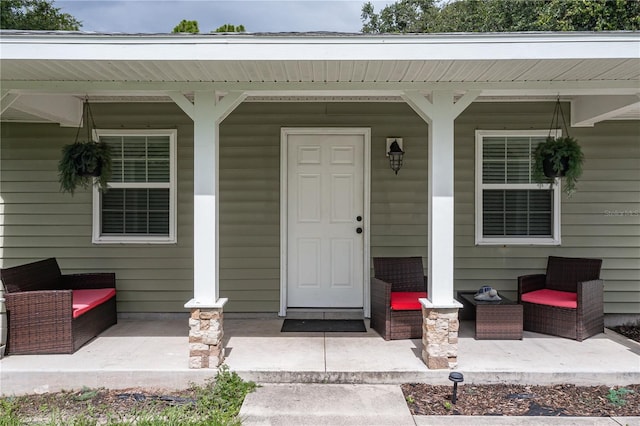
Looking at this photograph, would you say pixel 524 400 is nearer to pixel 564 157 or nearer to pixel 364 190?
pixel 564 157

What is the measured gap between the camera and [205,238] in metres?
3.11

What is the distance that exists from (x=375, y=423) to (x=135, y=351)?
2151 millimetres

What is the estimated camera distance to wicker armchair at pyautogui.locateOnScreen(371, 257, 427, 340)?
3.70 metres

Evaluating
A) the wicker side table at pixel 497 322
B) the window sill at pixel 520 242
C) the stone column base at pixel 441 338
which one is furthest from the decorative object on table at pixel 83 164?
the window sill at pixel 520 242

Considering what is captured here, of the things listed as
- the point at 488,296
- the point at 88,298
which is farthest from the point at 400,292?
the point at 88,298

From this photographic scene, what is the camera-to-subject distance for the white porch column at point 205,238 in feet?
10.1

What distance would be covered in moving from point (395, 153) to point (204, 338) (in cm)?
266

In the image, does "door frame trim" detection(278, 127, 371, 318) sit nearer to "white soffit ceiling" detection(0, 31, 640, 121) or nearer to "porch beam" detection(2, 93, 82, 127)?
"white soffit ceiling" detection(0, 31, 640, 121)

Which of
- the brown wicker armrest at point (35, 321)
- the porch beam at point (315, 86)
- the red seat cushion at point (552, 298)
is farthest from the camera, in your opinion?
the red seat cushion at point (552, 298)

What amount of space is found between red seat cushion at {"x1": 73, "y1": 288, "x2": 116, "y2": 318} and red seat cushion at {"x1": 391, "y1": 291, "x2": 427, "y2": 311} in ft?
9.17

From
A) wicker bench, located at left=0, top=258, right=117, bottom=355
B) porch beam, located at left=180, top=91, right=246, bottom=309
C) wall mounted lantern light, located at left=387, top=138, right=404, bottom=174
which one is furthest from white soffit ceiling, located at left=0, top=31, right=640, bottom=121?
wicker bench, located at left=0, top=258, right=117, bottom=355

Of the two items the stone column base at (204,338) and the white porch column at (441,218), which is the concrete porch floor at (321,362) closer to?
the stone column base at (204,338)

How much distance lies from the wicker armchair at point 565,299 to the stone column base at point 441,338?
4.50 ft

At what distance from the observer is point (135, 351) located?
11.3 ft
